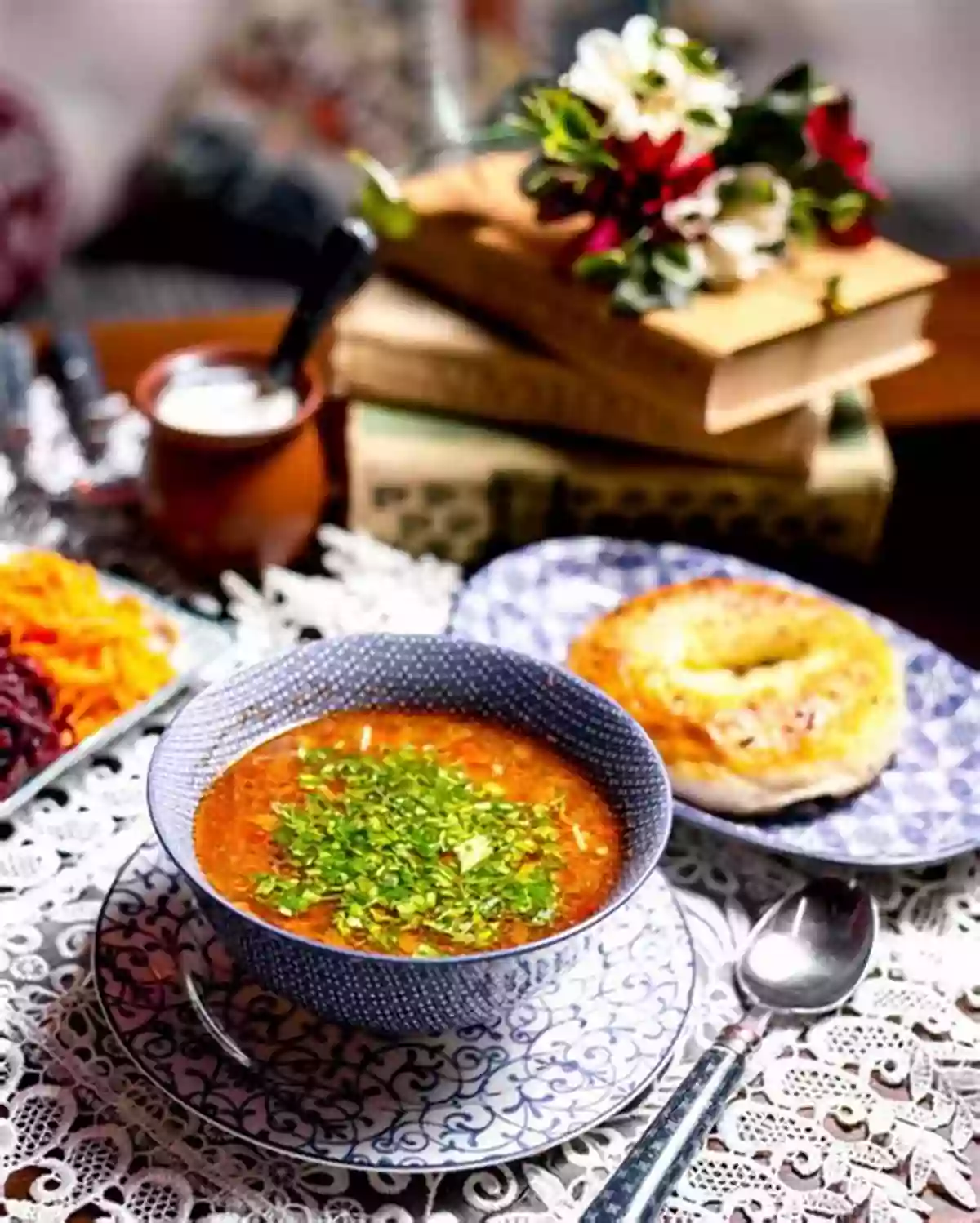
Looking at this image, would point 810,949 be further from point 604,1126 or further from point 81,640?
point 81,640

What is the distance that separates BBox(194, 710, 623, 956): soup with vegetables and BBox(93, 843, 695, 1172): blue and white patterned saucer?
8cm

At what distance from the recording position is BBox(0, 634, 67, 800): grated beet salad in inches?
43.0

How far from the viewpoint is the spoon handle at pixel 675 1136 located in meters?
0.85

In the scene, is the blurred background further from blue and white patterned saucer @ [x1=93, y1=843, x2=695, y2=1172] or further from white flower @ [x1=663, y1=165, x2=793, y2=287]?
blue and white patterned saucer @ [x1=93, y1=843, x2=695, y2=1172]

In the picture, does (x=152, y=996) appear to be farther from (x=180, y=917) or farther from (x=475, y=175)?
(x=475, y=175)

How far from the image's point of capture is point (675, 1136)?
2.93ft

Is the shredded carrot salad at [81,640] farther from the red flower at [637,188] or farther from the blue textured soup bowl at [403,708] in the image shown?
the red flower at [637,188]

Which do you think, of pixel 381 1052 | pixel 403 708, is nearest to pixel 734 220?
pixel 403 708

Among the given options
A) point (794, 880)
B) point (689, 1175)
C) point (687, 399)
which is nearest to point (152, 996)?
point (689, 1175)

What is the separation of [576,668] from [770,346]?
37 cm

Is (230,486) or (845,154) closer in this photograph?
(230,486)

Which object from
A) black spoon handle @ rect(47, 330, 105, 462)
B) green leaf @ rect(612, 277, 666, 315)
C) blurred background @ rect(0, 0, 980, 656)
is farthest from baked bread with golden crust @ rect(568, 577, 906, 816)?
blurred background @ rect(0, 0, 980, 656)

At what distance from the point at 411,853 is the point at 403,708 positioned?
0.53 ft

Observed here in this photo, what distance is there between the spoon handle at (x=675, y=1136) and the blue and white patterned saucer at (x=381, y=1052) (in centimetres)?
3
